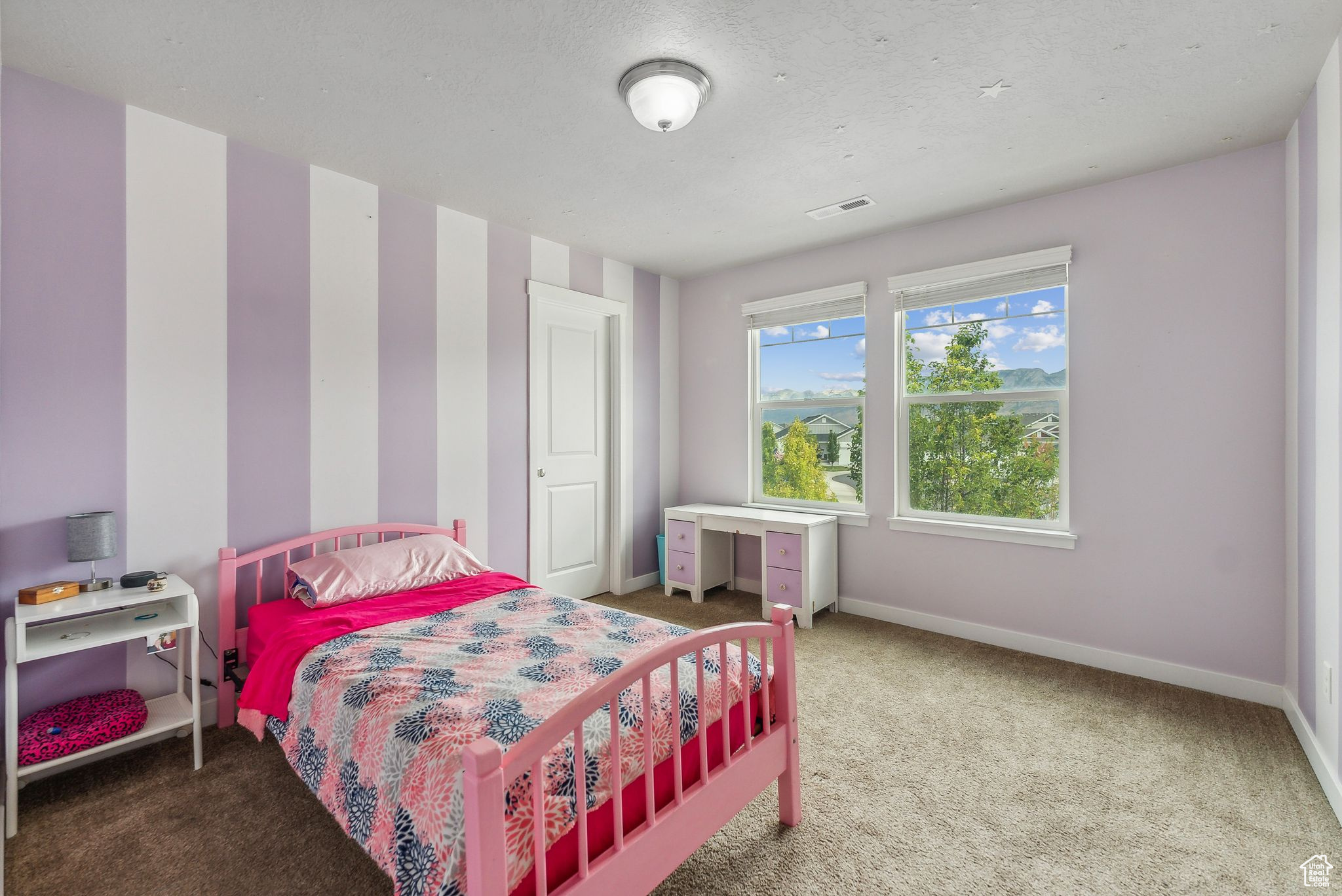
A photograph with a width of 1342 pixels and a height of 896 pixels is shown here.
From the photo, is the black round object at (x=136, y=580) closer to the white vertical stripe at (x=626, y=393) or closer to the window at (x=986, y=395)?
the white vertical stripe at (x=626, y=393)

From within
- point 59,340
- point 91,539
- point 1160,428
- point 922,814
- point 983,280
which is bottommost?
point 922,814

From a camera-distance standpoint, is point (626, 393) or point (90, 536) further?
point (626, 393)

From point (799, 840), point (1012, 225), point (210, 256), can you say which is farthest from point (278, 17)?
point (1012, 225)

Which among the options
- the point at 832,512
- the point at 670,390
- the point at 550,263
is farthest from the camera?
the point at 670,390

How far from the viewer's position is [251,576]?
8.79 ft

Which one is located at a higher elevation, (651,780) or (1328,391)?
(1328,391)

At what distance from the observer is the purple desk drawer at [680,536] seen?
4340 mm

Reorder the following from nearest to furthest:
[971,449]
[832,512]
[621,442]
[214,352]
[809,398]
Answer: [214,352] → [971,449] → [832,512] → [809,398] → [621,442]

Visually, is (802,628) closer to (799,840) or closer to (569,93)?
A: (799,840)

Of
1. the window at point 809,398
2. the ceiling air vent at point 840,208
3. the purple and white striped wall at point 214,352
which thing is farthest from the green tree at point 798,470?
the purple and white striped wall at point 214,352

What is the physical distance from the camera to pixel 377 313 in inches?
123

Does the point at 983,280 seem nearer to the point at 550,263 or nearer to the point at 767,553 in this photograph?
the point at 767,553

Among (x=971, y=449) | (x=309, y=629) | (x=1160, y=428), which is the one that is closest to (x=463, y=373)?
(x=309, y=629)

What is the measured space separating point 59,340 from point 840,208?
347 centimetres
